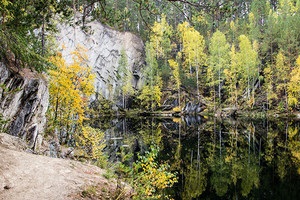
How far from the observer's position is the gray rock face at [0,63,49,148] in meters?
9.62

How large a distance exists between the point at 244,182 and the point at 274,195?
1.74 m

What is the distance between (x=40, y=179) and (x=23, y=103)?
596 centimetres

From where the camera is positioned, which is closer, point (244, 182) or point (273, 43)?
point (244, 182)

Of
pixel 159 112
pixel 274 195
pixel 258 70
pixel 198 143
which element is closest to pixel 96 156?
pixel 274 195

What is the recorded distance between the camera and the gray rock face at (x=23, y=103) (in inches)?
379

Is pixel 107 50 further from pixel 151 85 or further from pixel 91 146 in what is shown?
pixel 91 146

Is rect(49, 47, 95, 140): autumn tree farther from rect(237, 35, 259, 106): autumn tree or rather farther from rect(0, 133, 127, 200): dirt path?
rect(237, 35, 259, 106): autumn tree

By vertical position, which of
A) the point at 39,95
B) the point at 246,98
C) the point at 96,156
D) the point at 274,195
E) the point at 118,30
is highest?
the point at 118,30

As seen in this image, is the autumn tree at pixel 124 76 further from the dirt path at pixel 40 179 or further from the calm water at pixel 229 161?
the dirt path at pixel 40 179

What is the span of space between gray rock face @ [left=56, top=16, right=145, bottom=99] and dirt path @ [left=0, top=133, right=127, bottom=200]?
4104 cm

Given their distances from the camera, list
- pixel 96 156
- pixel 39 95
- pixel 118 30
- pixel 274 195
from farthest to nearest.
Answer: pixel 118 30, pixel 96 156, pixel 39 95, pixel 274 195

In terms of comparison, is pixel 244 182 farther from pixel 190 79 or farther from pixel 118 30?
pixel 118 30

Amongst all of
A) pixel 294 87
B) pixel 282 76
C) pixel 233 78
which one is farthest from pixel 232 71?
pixel 294 87

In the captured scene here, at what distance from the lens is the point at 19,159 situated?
22.0ft
